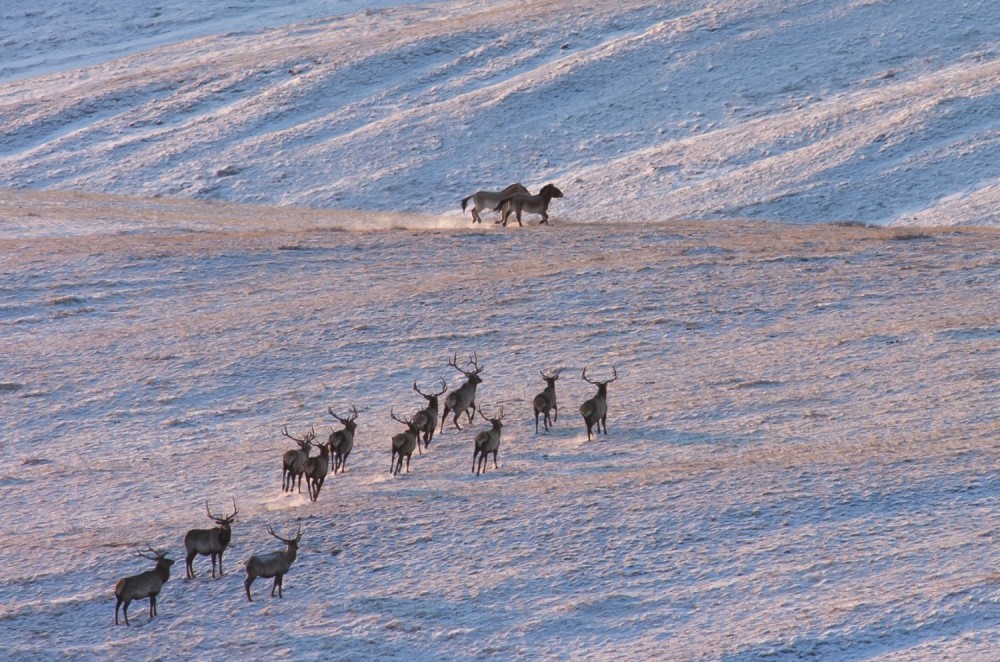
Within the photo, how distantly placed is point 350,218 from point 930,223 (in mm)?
13673

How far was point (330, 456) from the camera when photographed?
16.8 m

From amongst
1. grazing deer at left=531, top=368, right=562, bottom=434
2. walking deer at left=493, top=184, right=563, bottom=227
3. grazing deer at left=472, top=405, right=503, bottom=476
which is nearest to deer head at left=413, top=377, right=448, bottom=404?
grazing deer at left=472, top=405, right=503, bottom=476

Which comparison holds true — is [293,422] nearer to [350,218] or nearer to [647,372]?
[647,372]

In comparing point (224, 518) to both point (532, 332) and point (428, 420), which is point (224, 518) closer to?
point (428, 420)

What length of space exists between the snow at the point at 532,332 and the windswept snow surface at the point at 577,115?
0.15 m

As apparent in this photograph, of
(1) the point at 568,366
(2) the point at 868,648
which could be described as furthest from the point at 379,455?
(2) the point at 868,648

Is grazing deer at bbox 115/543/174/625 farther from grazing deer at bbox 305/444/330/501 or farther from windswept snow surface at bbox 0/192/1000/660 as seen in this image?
grazing deer at bbox 305/444/330/501

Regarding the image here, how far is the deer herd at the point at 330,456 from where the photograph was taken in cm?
1295

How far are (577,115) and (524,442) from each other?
22.6 metres

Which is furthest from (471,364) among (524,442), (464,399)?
(524,442)

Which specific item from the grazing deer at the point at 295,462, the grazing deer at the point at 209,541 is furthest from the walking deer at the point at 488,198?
the grazing deer at the point at 209,541

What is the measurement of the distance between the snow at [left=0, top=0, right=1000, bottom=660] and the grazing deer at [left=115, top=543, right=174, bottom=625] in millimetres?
308

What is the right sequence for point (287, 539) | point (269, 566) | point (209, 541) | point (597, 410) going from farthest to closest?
point (597, 410) < point (287, 539) < point (209, 541) < point (269, 566)

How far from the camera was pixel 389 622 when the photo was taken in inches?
501
